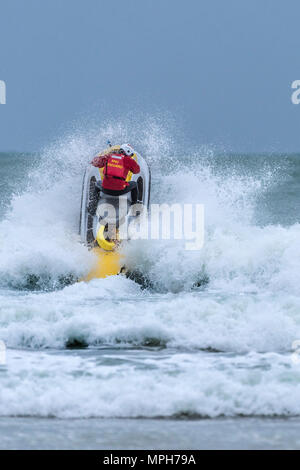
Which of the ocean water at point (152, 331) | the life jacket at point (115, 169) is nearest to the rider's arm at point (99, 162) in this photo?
the life jacket at point (115, 169)

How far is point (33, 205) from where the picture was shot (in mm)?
12703

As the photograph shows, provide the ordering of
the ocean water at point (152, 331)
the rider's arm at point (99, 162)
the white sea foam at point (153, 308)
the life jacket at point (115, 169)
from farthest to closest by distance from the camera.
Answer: the rider's arm at point (99, 162) → the life jacket at point (115, 169) → the white sea foam at point (153, 308) → the ocean water at point (152, 331)

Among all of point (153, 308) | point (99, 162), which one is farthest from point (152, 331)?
point (99, 162)

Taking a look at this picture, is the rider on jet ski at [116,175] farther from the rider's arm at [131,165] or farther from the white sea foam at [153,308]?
the white sea foam at [153,308]

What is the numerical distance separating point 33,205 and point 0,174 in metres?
10.6

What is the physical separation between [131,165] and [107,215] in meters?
0.90

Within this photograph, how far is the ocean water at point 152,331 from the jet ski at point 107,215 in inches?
8.9

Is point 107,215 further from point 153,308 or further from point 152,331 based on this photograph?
point 152,331

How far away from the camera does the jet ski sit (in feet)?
31.8

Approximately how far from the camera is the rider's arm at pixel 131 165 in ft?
34.0

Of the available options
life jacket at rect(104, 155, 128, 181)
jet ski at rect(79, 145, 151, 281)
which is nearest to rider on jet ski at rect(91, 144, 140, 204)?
life jacket at rect(104, 155, 128, 181)

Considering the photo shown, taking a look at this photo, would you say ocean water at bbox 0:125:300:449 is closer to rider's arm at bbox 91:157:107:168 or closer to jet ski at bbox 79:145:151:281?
jet ski at bbox 79:145:151:281

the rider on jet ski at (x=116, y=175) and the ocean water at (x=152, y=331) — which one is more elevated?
the rider on jet ski at (x=116, y=175)
